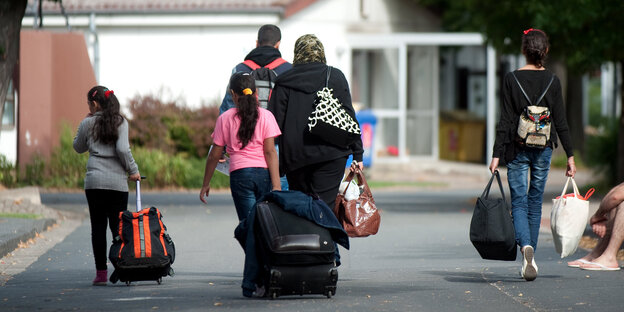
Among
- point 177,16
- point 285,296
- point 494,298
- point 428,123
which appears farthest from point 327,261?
point 428,123

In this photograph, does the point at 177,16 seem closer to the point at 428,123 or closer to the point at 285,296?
the point at 428,123

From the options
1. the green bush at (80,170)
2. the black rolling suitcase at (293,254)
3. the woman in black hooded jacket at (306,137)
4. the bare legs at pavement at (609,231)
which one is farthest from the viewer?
the green bush at (80,170)

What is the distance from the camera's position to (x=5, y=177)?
757 inches

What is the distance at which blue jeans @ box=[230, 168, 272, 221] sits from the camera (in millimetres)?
8188

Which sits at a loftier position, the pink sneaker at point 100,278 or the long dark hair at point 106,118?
the long dark hair at point 106,118

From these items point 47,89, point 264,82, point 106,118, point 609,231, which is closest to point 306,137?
point 264,82

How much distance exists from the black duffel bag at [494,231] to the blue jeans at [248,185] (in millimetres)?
1540

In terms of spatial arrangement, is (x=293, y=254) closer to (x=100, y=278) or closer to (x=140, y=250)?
(x=140, y=250)

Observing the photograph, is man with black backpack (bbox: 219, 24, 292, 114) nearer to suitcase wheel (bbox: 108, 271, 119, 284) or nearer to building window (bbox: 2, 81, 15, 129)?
suitcase wheel (bbox: 108, 271, 119, 284)

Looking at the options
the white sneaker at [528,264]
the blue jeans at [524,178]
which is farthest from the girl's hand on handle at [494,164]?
the white sneaker at [528,264]

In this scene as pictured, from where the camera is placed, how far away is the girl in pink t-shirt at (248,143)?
8133 mm

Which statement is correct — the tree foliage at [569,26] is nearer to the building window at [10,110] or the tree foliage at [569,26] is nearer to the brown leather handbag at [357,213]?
the building window at [10,110]

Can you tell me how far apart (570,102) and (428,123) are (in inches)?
183

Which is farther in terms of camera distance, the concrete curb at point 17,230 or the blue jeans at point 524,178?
the concrete curb at point 17,230
